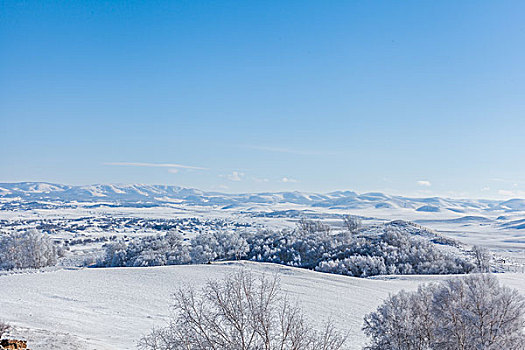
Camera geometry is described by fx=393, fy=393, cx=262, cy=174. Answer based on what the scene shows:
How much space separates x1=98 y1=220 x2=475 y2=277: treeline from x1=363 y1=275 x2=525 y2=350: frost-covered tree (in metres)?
32.8

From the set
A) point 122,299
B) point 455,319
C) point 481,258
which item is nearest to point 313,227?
point 481,258

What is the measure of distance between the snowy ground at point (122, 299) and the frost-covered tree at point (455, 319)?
415 cm

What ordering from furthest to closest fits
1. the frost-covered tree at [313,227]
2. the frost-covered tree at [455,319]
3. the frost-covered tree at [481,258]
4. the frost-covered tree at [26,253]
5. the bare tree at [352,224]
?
the bare tree at [352,224] < the frost-covered tree at [313,227] < the frost-covered tree at [26,253] < the frost-covered tree at [481,258] < the frost-covered tree at [455,319]

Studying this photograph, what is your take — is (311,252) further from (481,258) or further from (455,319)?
(455,319)

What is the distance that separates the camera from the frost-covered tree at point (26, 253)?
2496 inches

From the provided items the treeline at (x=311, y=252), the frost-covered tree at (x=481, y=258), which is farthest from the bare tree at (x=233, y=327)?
the frost-covered tree at (x=481, y=258)

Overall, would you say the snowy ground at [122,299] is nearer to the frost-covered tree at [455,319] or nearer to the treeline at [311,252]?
the frost-covered tree at [455,319]

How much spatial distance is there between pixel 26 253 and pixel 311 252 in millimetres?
46457

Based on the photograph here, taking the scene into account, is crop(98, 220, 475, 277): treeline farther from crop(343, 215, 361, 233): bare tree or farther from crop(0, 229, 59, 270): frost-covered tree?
crop(343, 215, 361, 233): bare tree

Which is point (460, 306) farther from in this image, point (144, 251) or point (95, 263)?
point (95, 263)

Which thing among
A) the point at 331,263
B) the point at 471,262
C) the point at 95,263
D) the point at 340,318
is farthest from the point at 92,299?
the point at 471,262

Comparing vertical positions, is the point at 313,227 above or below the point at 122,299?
above

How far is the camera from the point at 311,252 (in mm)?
63562

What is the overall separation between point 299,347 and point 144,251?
57468 millimetres
